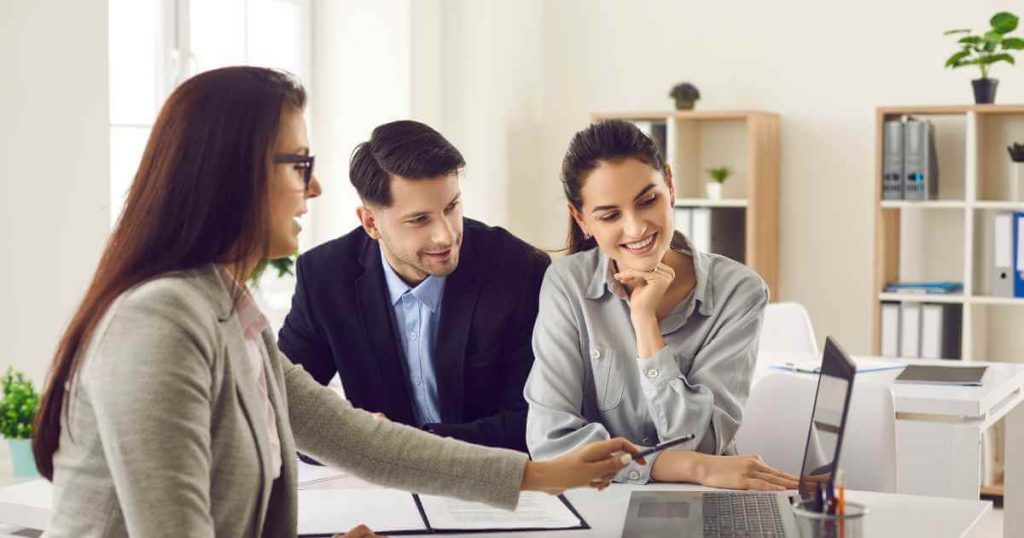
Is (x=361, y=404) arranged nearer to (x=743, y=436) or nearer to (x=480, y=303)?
(x=480, y=303)

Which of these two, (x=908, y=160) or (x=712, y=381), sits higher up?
(x=908, y=160)

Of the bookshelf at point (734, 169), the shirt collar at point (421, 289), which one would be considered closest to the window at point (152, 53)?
the shirt collar at point (421, 289)

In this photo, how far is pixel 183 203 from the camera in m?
1.35

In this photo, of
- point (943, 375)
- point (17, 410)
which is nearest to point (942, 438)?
point (943, 375)

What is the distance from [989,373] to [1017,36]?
2167 millimetres

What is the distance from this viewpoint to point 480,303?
2.53 metres

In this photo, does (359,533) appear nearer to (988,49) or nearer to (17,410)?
(17,410)

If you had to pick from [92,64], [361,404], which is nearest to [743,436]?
[361,404]

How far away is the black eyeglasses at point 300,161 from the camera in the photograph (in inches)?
56.1

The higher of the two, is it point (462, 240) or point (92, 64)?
point (92, 64)

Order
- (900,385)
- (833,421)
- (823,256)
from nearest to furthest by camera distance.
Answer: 1. (833,421)
2. (900,385)
3. (823,256)

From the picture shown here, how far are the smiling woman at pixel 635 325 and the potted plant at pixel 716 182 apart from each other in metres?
2.93

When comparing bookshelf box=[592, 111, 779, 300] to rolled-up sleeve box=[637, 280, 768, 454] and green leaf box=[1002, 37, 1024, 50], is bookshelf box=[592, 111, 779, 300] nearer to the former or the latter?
green leaf box=[1002, 37, 1024, 50]

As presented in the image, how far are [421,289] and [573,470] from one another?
0.93 m
